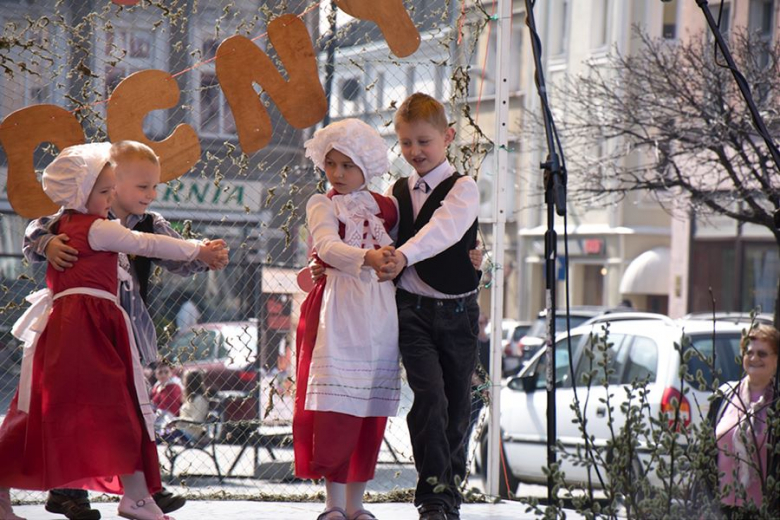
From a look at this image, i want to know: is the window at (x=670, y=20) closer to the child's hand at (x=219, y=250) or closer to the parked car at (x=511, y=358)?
the parked car at (x=511, y=358)

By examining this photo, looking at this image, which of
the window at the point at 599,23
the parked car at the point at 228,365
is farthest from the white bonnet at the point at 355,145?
the window at the point at 599,23

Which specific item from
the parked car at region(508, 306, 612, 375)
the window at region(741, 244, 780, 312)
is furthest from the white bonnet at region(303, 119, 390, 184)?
the window at region(741, 244, 780, 312)

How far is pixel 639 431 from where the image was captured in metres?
2.82

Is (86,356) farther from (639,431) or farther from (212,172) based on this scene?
(212,172)

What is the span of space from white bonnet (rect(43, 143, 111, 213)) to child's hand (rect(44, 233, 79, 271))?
123mm

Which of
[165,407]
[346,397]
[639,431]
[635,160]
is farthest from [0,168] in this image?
[635,160]

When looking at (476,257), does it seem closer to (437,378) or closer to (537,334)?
(437,378)

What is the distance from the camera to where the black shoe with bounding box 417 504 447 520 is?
397cm

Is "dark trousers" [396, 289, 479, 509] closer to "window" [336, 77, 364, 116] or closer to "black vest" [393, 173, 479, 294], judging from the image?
"black vest" [393, 173, 479, 294]

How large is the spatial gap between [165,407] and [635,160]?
22.2 meters

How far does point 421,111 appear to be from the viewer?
4.09m

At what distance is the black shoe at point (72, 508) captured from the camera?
4.13 meters

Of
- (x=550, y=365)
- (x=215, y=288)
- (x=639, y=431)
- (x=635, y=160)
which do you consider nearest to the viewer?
(x=639, y=431)

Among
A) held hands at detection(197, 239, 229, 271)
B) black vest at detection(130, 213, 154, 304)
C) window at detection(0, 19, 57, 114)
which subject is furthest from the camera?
window at detection(0, 19, 57, 114)
